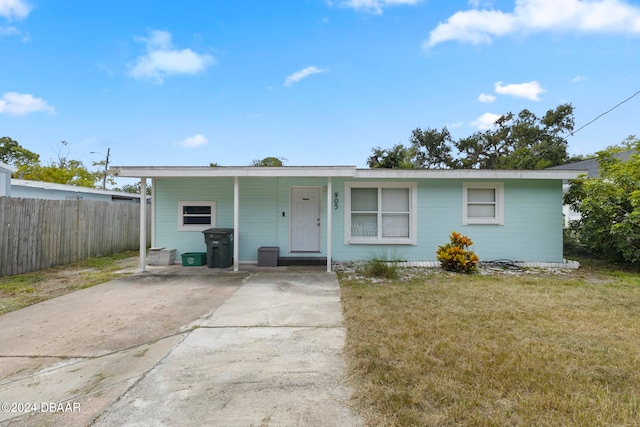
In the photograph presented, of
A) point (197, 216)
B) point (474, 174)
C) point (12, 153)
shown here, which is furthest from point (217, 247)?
point (12, 153)

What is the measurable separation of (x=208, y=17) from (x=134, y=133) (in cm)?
1072

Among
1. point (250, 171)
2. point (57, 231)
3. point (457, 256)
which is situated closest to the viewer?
point (250, 171)

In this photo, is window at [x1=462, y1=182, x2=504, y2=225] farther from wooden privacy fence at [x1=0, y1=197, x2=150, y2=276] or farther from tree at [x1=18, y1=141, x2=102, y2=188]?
tree at [x1=18, y1=141, x2=102, y2=188]

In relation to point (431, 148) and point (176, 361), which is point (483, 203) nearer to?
point (176, 361)

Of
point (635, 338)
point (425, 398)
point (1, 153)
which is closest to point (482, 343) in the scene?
point (425, 398)

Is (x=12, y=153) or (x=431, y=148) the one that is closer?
(x=12, y=153)

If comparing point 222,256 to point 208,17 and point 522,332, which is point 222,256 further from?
point 208,17

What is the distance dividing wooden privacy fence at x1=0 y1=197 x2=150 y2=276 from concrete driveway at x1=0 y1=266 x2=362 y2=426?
2863mm

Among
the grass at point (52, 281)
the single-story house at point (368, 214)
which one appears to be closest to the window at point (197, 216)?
the single-story house at point (368, 214)

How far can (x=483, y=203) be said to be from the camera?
328 inches

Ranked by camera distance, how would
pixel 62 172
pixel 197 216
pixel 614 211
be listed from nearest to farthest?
pixel 614 211 < pixel 197 216 < pixel 62 172

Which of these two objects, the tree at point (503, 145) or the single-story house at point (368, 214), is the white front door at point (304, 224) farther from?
the tree at point (503, 145)

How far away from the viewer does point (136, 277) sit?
6.76 meters

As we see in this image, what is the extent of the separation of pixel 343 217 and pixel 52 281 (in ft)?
21.8
